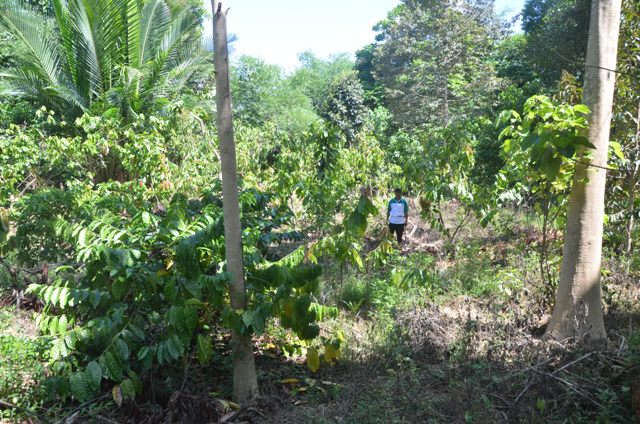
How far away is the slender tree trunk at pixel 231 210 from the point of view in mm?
3805

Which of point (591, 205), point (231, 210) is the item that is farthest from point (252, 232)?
point (591, 205)

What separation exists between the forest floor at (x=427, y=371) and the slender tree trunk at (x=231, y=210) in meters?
0.21

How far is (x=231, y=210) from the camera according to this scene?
3912mm

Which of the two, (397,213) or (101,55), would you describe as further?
(101,55)

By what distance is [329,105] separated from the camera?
98.1 ft

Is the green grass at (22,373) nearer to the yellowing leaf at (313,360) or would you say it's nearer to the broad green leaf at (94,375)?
the broad green leaf at (94,375)

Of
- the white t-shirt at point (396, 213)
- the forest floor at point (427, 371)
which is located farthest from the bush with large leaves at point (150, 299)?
the white t-shirt at point (396, 213)

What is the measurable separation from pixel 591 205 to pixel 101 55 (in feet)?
37.5

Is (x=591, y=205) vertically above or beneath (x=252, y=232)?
above

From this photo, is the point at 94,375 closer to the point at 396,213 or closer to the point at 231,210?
the point at 231,210

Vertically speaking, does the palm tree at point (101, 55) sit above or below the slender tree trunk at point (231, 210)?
above

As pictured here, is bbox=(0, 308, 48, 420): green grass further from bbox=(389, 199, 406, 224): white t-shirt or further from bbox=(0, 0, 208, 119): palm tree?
bbox=(0, 0, 208, 119): palm tree

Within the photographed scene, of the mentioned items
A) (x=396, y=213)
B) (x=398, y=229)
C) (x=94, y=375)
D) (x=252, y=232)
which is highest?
(x=252, y=232)

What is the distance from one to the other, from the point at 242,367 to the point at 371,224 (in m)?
7.55
